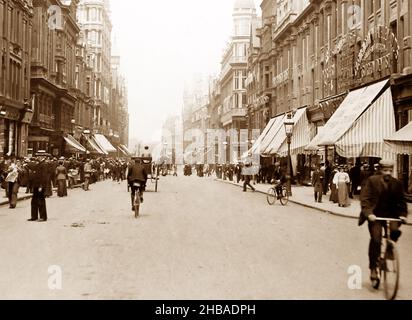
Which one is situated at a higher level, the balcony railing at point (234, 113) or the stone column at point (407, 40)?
the balcony railing at point (234, 113)

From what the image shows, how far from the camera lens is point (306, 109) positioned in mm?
42969

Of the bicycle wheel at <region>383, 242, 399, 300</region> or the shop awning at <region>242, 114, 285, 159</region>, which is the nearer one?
the bicycle wheel at <region>383, 242, 399, 300</region>

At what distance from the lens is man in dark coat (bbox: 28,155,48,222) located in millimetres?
17781

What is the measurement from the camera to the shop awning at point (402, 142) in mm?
21545

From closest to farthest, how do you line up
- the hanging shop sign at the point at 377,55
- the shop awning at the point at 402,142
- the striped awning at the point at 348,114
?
the shop awning at the point at 402,142
the striped awning at the point at 348,114
the hanging shop sign at the point at 377,55

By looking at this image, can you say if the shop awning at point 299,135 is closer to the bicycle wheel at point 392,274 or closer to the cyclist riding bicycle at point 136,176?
the cyclist riding bicycle at point 136,176

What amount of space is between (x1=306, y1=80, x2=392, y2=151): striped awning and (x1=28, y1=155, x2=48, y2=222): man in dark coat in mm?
13211

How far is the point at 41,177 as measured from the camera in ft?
58.4

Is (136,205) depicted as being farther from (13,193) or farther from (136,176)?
(13,193)

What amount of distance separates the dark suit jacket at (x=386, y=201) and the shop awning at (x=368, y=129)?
16788 millimetres

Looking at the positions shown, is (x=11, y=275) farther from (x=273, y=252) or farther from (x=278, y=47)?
(x=278, y=47)

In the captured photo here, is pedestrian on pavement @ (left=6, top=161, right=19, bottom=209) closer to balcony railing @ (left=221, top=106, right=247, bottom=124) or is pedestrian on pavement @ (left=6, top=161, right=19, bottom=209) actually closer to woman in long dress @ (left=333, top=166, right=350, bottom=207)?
woman in long dress @ (left=333, top=166, right=350, bottom=207)

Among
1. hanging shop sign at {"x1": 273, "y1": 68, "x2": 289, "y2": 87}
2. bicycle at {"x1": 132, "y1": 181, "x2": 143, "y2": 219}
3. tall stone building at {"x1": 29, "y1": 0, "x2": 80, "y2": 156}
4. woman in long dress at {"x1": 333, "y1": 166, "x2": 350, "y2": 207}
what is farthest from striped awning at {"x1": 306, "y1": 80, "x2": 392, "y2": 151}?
tall stone building at {"x1": 29, "y1": 0, "x2": 80, "y2": 156}

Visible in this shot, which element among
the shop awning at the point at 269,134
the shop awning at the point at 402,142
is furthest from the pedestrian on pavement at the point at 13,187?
the shop awning at the point at 269,134
